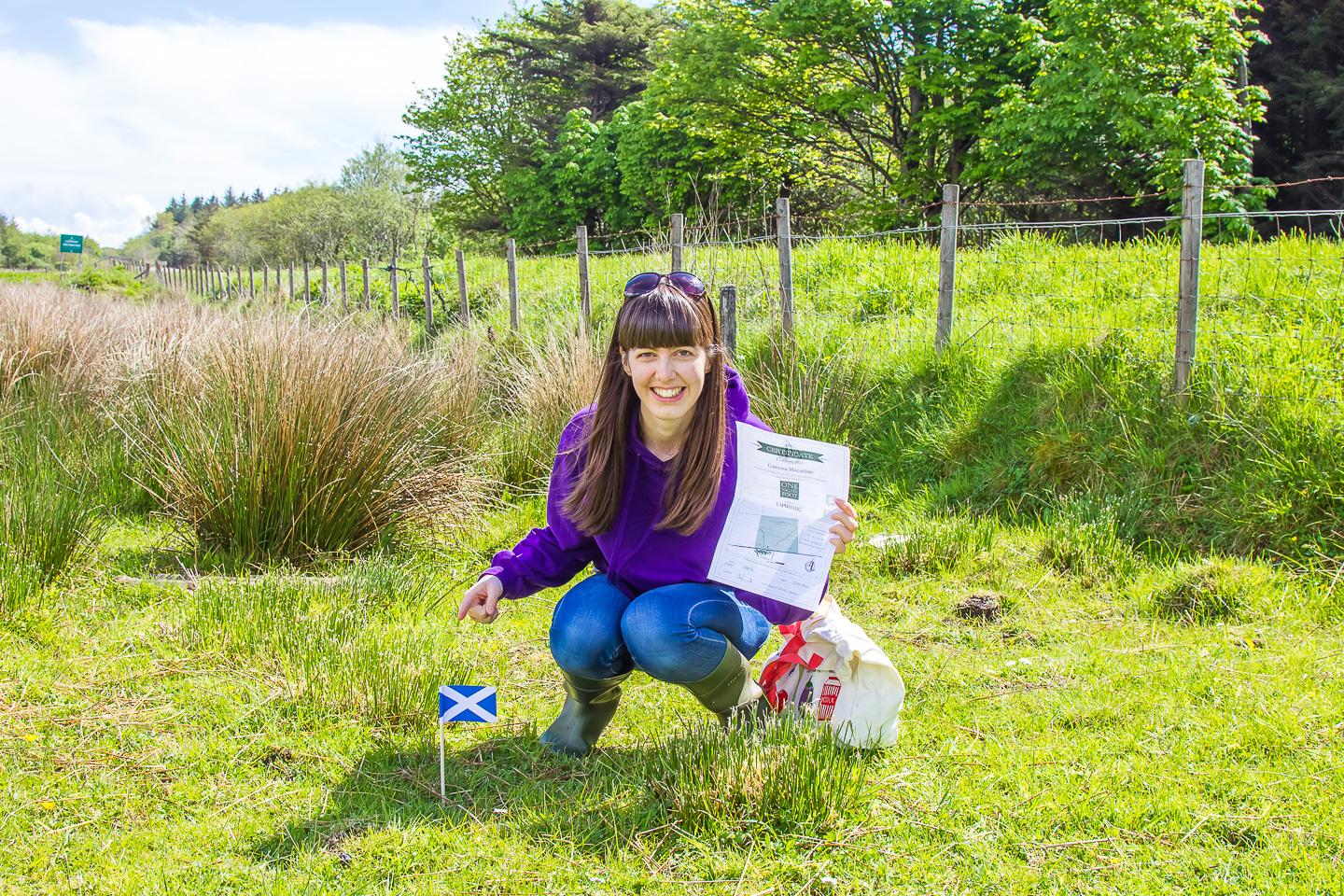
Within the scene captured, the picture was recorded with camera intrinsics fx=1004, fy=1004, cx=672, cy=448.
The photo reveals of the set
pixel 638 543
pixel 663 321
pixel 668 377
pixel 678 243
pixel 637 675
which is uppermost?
pixel 678 243

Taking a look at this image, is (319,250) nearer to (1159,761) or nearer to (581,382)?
(581,382)

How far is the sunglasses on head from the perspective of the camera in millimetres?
2689

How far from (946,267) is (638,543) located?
4734 mm

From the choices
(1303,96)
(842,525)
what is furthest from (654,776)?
(1303,96)

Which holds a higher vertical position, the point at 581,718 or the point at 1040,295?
the point at 1040,295

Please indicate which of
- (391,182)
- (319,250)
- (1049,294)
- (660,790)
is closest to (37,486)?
(660,790)

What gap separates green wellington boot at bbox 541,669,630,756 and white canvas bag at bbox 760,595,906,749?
501 mm

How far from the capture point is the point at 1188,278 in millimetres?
5488

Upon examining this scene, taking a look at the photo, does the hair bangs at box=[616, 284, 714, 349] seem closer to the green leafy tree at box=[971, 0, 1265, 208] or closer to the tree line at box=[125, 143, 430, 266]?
the green leafy tree at box=[971, 0, 1265, 208]

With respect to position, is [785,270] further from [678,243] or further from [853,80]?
[853,80]

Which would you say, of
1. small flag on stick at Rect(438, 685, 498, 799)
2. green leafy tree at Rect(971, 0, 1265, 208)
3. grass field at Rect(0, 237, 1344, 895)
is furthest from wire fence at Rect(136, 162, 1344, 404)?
green leafy tree at Rect(971, 0, 1265, 208)

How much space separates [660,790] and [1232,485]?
12.5 feet

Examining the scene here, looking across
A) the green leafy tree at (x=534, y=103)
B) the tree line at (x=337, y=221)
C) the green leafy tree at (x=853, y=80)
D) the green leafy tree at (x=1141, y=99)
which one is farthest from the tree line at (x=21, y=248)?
the green leafy tree at (x=1141, y=99)

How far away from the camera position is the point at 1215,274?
24.1ft
